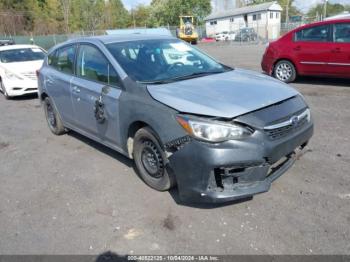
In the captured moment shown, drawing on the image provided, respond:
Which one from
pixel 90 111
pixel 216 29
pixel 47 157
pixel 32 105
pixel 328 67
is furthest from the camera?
pixel 216 29

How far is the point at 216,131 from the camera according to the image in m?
3.15

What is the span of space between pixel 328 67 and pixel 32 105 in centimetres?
784

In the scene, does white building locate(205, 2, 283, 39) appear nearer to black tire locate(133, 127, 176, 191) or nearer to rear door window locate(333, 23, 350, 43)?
rear door window locate(333, 23, 350, 43)

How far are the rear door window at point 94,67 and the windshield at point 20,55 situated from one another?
6527 millimetres

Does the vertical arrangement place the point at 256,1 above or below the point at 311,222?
above

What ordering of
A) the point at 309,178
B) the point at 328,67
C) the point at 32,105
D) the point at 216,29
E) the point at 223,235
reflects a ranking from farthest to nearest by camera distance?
the point at 216,29, the point at 32,105, the point at 328,67, the point at 309,178, the point at 223,235

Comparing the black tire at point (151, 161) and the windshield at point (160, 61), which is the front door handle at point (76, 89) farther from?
the black tire at point (151, 161)

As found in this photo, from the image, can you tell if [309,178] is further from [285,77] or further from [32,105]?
[32,105]

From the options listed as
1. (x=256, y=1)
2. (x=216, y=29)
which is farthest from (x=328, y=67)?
(x=256, y=1)

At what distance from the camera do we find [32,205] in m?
3.97

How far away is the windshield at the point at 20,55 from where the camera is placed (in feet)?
34.6

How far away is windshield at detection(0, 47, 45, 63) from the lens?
416 inches

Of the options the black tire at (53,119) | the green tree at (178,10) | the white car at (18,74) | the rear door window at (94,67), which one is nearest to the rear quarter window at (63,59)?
the rear door window at (94,67)

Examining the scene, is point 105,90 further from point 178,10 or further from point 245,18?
point 178,10
